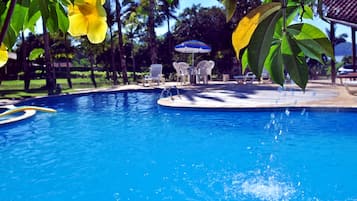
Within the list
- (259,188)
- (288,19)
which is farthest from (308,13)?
(259,188)

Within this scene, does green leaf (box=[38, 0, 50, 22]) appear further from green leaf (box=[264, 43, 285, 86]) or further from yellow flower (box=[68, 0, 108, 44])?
green leaf (box=[264, 43, 285, 86])

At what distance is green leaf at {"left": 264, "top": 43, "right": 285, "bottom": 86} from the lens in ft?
1.24

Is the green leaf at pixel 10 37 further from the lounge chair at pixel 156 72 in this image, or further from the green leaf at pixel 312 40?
the lounge chair at pixel 156 72

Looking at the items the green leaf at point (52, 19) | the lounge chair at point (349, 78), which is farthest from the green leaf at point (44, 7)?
the lounge chair at point (349, 78)

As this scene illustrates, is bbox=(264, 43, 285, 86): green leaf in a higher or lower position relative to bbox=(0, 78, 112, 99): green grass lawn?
higher

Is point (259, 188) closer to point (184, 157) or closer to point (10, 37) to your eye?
point (184, 157)

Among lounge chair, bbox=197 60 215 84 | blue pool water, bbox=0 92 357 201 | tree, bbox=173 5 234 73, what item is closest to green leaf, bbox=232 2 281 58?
blue pool water, bbox=0 92 357 201

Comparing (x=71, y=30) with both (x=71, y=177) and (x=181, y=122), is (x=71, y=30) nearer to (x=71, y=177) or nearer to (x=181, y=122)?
(x=71, y=177)

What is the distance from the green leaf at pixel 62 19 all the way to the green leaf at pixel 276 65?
0.92 feet

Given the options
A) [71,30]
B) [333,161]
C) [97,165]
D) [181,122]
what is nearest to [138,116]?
[181,122]

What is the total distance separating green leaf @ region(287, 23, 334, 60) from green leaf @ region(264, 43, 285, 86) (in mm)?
26

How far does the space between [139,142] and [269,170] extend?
305 cm

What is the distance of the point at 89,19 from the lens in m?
0.44

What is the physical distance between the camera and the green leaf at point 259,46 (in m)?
0.33
